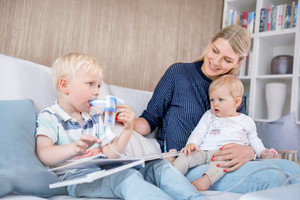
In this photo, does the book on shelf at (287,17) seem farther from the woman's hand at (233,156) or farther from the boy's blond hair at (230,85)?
the woman's hand at (233,156)

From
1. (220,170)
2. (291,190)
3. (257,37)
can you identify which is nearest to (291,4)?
(257,37)

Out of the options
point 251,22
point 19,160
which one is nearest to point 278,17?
point 251,22

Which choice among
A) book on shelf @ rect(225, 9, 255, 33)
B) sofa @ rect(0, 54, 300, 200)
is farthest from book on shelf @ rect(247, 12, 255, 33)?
sofa @ rect(0, 54, 300, 200)

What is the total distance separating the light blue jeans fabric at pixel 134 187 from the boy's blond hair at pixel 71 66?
1.38ft

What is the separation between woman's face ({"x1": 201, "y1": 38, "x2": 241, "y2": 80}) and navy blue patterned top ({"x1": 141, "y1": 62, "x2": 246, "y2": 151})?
2.7 inches

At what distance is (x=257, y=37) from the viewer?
2.76 metres

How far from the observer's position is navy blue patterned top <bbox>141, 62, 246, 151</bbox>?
5.21 ft

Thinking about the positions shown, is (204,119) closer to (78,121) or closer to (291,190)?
(78,121)

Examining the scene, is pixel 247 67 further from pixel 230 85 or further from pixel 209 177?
pixel 209 177

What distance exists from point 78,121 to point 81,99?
0.10m

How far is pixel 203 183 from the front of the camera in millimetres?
1225

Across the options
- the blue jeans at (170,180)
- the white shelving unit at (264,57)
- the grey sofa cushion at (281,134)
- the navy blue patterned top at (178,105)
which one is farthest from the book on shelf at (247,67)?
the blue jeans at (170,180)

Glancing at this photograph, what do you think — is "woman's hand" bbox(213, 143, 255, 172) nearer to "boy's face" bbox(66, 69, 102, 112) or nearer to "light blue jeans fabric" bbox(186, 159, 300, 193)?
"light blue jeans fabric" bbox(186, 159, 300, 193)

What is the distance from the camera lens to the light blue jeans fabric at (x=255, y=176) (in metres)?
1.18
